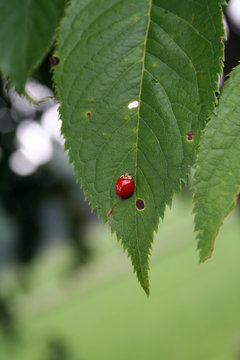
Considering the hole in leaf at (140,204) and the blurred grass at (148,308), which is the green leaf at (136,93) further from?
the blurred grass at (148,308)

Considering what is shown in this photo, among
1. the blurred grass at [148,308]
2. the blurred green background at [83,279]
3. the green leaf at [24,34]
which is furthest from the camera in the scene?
the blurred grass at [148,308]

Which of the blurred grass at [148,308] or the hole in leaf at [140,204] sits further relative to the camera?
the blurred grass at [148,308]

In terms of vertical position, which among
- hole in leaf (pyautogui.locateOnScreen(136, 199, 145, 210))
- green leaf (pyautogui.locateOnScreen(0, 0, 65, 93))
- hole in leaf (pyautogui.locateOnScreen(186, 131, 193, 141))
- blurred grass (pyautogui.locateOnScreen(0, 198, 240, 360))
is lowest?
blurred grass (pyautogui.locateOnScreen(0, 198, 240, 360))

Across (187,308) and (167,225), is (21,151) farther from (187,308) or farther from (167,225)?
(167,225)

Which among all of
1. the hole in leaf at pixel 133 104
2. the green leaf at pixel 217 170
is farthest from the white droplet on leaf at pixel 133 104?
the green leaf at pixel 217 170

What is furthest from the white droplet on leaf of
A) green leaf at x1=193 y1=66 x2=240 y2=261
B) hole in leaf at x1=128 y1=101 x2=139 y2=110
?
green leaf at x1=193 y1=66 x2=240 y2=261

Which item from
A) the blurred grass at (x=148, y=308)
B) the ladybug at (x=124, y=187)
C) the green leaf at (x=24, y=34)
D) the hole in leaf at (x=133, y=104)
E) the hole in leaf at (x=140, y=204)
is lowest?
the blurred grass at (x=148, y=308)

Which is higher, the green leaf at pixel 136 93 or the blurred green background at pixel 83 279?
the green leaf at pixel 136 93

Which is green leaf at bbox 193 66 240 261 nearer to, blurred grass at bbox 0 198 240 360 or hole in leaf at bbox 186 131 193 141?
hole in leaf at bbox 186 131 193 141
